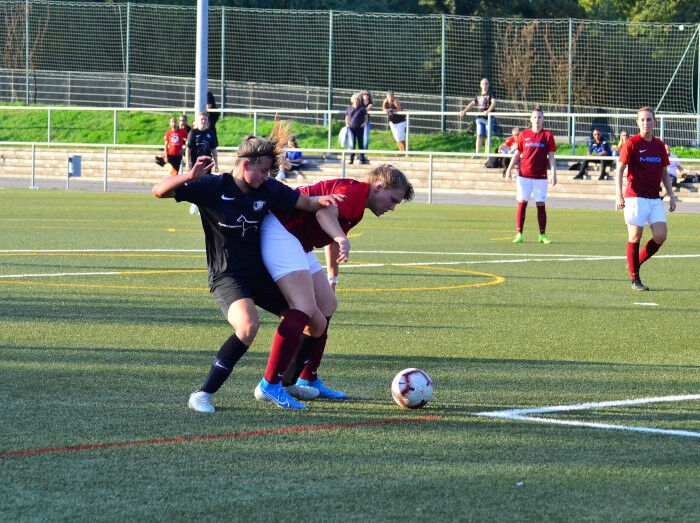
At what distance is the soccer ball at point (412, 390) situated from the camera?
694 cm

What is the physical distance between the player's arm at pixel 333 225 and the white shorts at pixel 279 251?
0.60 ft

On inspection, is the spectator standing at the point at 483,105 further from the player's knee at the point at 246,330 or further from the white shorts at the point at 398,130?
the player's knee at the point at 246,330

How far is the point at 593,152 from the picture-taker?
30.9 metres

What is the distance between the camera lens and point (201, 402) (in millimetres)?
6785

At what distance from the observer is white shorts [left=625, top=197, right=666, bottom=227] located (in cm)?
1370

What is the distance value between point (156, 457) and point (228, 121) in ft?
119

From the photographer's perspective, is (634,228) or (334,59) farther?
(334,59)

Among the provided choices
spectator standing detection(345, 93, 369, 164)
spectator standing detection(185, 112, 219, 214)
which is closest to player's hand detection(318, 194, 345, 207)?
spectator standing detection(185, 112, 219, 214)

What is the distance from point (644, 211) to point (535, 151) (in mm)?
→ 5957

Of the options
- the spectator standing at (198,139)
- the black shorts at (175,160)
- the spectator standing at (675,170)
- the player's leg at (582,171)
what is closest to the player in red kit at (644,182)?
the spectator standing at (198,139)

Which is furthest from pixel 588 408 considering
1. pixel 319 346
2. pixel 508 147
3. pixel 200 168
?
pixel 508 147

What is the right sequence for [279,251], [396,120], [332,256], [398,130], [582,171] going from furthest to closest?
[396,120]
[398,130]
[582,171]
[332,256]
[279,251]

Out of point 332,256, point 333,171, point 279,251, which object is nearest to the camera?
point 279,251

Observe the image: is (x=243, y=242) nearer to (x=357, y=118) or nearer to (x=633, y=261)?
(x=633, y=261)
